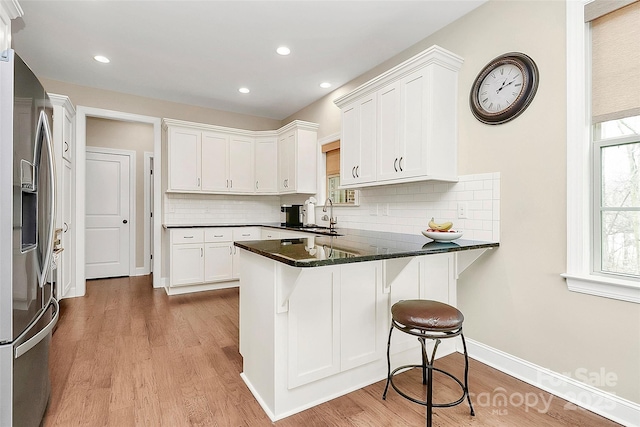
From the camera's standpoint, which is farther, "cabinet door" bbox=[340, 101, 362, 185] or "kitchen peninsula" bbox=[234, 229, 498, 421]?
"cabinet door" bbox=[340, 101, 362, 185]

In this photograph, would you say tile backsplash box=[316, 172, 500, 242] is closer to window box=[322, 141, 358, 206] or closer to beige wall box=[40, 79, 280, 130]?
window box=[322, 141, 358, 206]

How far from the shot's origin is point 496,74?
230 centimetres

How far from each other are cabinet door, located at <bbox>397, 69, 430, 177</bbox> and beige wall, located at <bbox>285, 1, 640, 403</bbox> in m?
0.37

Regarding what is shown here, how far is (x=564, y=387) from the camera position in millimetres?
1908

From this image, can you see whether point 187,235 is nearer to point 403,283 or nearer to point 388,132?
point 388,132

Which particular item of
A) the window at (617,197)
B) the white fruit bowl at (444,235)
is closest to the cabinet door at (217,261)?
the white fruit bowl at (444,235)

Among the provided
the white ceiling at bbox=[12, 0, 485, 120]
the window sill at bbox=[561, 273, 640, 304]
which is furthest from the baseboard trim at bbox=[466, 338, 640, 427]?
the white ceiling at bbox=[12, 0, 485, 120]

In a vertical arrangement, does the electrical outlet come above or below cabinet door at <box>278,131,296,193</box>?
below

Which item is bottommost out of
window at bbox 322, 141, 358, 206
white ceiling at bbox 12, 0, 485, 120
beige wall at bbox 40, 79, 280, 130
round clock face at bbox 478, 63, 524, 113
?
window at bbox 322, 141, 358, 206

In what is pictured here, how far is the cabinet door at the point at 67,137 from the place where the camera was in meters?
3.58

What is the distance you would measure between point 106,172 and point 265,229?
3057mm

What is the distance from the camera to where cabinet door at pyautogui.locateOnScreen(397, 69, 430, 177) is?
2439mm

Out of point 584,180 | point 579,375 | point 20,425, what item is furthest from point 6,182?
point 579,375

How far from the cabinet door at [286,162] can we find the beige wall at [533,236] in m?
2.55
